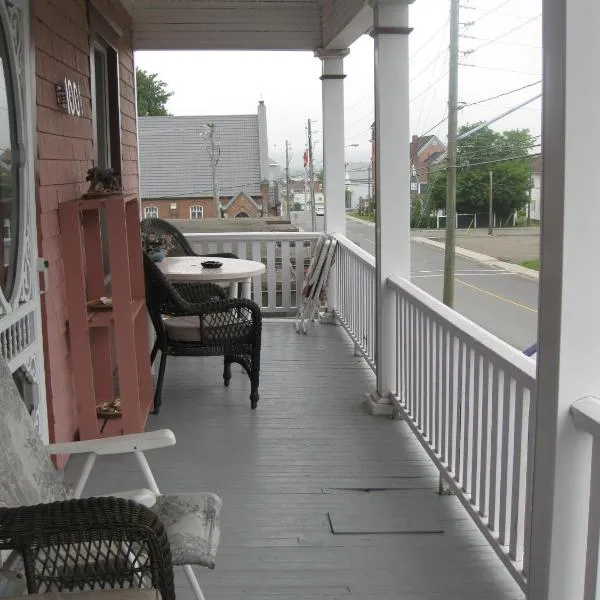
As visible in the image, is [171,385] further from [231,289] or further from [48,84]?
[48,84]

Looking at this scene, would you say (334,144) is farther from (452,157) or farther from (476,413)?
(476,413)

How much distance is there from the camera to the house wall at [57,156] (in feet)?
11.3

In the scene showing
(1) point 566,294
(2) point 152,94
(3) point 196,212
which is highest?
(2) point 152,94

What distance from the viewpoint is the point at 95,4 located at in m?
4.88

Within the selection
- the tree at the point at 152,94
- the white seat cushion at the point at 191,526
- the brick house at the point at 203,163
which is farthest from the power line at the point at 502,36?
the tree at the point at 152,94

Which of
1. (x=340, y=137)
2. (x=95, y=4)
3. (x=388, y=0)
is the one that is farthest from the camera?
(x=340, y=137)

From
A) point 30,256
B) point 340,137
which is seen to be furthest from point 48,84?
point 340,137

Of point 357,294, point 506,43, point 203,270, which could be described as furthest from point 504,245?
point 357,294

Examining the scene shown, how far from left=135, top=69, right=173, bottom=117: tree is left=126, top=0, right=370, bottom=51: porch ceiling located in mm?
25514

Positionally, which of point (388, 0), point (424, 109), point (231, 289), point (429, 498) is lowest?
point (429, 498)

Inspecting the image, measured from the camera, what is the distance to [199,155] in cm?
1894

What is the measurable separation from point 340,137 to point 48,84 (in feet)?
13.3

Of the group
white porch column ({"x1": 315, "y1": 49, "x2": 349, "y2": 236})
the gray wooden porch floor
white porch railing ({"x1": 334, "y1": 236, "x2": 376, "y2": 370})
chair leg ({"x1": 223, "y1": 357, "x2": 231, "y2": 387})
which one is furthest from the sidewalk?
white porch column ({"x1": 315, "y1": 49, "x2": 349, "y2": 236})

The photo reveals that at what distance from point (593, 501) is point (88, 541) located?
1213mm
